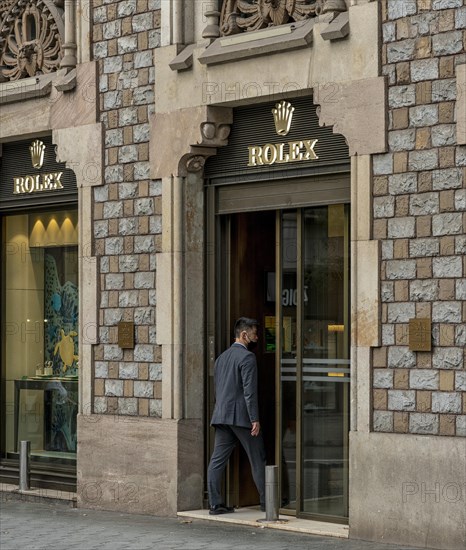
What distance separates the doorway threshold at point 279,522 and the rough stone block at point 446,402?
1521 mm

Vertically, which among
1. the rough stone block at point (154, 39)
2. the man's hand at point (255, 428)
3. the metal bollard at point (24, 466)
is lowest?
the metal bollard at point (24, 466)

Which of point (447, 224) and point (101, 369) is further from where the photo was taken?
point (101, 369)

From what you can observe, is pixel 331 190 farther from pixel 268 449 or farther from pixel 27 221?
pixel 27 221

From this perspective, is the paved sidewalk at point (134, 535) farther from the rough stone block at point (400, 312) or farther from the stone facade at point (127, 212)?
the rough stone block at point (400, 312)

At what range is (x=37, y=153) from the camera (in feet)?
57.9

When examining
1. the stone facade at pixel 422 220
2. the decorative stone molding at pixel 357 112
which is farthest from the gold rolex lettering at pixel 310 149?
the stone facade at pixel 422 220

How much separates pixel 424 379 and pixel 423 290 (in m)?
0.74

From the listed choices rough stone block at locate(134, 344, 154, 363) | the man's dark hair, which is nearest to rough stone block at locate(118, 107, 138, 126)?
rough stone block at locate(134, 344, 154, 363)

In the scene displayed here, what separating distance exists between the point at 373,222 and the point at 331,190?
0.91m

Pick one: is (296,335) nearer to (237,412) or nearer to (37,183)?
(237,412)

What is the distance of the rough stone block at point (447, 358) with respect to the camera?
12602 mm

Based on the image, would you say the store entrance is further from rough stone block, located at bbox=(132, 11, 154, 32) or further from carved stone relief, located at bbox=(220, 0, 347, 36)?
rough stone block, located at bbox=(132, 11, 154, 32)

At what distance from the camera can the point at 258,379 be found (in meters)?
15.2

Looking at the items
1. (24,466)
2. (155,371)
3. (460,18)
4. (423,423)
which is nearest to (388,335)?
(423,423)
